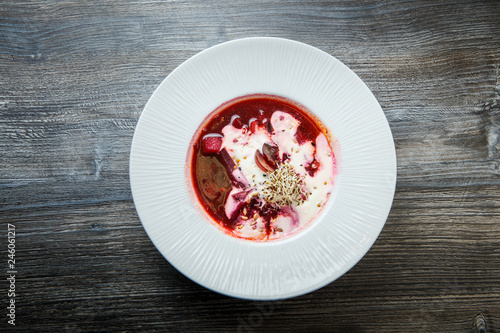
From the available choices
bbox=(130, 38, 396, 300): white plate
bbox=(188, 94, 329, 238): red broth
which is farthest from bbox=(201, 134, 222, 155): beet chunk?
bbox=(130, 38, 396, 300): white plate

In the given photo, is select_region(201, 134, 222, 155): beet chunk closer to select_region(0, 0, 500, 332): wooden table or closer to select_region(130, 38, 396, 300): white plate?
select_region(130, 38, 396, 300): white plate

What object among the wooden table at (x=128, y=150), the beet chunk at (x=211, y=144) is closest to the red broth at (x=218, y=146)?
the beet chunk at (x=211, y=144)

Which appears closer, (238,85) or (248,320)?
(238,85)

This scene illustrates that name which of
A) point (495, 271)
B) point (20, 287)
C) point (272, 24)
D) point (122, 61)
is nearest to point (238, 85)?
point (272, 24)

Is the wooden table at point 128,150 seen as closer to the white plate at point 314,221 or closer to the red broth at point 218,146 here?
the white plate at point 314,221

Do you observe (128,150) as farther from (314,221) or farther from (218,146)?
(314,221)

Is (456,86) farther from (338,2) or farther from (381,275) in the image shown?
(381,275)

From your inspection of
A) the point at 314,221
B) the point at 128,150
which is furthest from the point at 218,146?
the point at 314,221
